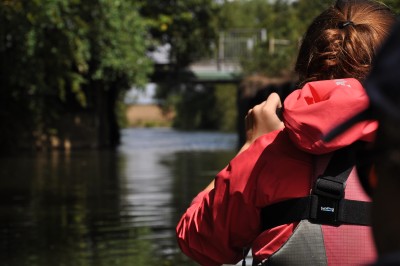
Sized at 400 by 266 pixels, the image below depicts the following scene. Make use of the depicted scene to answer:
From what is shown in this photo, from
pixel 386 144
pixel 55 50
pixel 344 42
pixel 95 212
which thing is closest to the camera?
pixel 386 144

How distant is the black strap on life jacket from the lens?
2.19m

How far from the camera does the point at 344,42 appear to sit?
2344 mm

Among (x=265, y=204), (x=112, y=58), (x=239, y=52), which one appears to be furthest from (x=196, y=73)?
(x=265, y=204)

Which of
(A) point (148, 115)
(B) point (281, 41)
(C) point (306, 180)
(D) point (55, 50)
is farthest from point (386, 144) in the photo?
(A) point (148, 115)

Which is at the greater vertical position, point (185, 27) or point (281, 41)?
point (185, 27)

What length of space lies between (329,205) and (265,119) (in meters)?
0.32

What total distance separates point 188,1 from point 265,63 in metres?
4.88

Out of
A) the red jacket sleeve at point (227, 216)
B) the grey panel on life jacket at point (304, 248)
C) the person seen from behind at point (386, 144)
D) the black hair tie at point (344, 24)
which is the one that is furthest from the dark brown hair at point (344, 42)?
the person seen from behind at point (386, 144)

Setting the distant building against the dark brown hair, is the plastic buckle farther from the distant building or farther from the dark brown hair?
the distant building

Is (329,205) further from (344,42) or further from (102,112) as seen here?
(102,112)

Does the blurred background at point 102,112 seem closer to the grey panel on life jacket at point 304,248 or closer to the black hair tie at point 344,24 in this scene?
the black hair tie at point 344,24

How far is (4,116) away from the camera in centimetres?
3338

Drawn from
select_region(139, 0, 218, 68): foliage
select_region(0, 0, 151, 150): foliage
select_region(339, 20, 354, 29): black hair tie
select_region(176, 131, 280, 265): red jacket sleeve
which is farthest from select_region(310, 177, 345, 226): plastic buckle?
select_region(139, 0, 218, 68): foliage

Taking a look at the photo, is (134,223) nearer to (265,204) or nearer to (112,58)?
(265,204)
